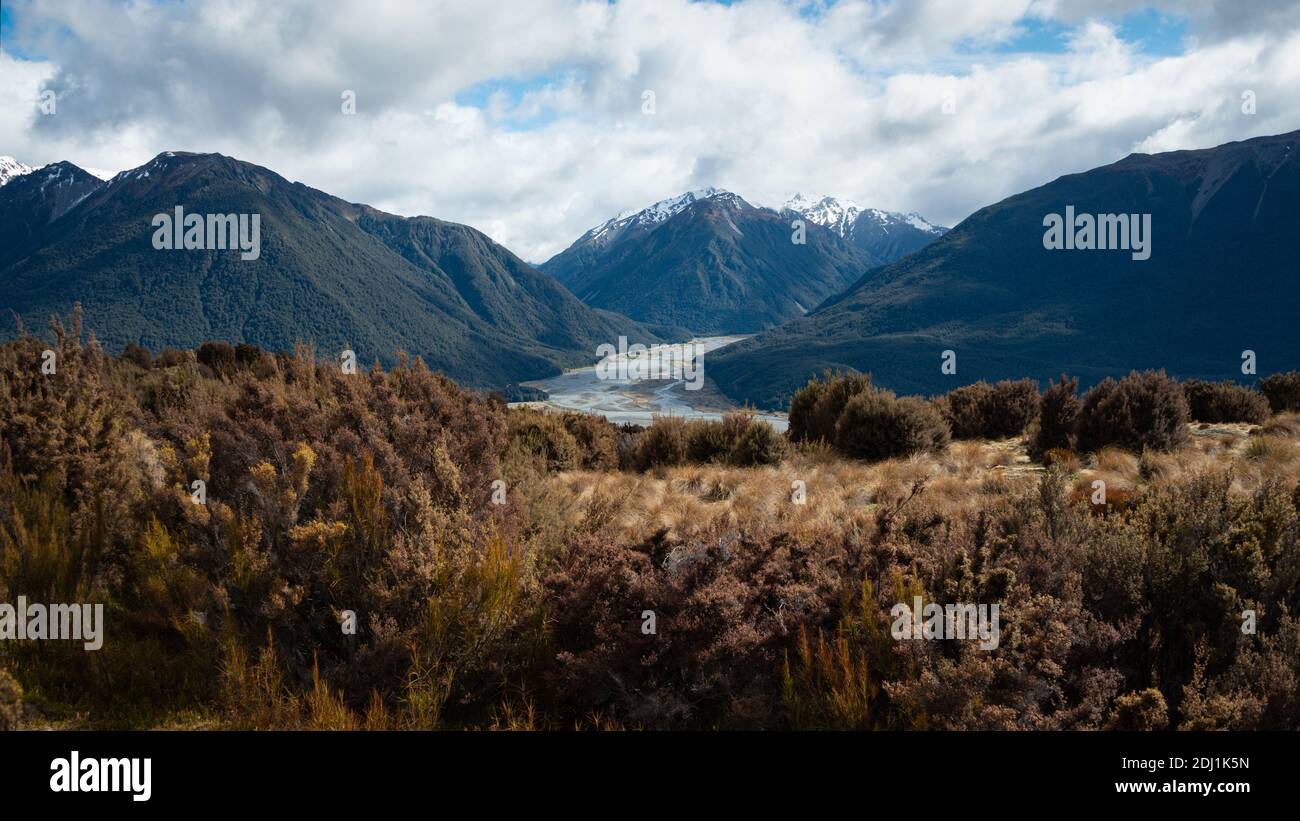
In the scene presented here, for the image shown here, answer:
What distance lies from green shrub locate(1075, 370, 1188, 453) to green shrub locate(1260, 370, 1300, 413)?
604 cm

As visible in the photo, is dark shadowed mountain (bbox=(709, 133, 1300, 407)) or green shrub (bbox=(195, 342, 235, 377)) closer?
green shrub (bbox=(195, 342, 235, 377))

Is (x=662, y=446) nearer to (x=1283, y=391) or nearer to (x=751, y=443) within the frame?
(x=751, y=443)

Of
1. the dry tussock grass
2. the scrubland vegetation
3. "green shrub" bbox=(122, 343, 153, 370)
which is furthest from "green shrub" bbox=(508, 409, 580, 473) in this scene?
"green shrub" bbox=(122, 343, 153, 370)

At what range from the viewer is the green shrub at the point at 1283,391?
14.5m

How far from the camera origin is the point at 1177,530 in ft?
15.1

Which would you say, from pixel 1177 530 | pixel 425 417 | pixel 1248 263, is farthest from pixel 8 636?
pixel 1248 263

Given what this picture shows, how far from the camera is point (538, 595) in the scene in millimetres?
4734

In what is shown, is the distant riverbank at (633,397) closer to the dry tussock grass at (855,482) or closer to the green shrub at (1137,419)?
the green shrub at (1137,419)

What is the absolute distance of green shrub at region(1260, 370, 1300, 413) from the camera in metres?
14.5

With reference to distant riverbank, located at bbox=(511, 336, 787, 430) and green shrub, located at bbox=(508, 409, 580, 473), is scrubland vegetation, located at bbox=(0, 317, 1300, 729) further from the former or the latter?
distant riverbank, located at bbox=(511, 336, 787, 430)

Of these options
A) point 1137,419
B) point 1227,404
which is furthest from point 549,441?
point 1227,404

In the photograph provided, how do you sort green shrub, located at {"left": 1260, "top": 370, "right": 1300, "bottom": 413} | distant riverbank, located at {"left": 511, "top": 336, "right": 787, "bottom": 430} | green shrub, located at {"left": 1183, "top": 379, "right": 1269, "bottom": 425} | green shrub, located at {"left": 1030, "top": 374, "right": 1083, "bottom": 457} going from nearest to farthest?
green shrub, located at {"left": 1030, "top": 374, "right": 1083, "bottom": 457} < green shrub, located at {"left": 1183, "top": 379, "right": 1269, "bottom": 425} < green shrub, located at {"left": 1260, "top": 370, "right": 1300, "bottom": 413} < distant riverbank, located at {"left": 511, "top": 336, "right": 787, "bottom": 430}

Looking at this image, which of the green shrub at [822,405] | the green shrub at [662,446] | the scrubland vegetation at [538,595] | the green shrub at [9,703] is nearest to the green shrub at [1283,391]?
the green shrub at [822,405]

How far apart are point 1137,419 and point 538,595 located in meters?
10.8
